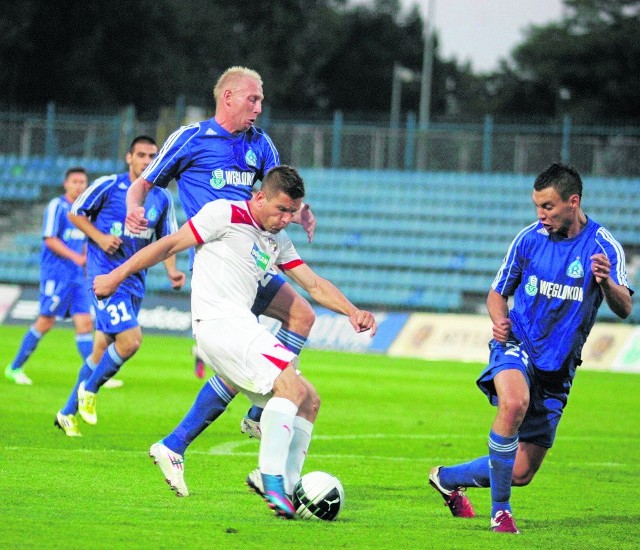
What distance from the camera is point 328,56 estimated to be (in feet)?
226

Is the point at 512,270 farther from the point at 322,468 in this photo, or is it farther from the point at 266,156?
the point at 322,468

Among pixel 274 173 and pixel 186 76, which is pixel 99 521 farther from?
pixel 186 76

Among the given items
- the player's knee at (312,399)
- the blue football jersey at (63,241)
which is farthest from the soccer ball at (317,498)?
the blue football jersey at (63,241)

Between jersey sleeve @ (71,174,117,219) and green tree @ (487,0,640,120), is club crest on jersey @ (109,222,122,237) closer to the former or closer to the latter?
jersey sleeve @ (71,174,117,219)

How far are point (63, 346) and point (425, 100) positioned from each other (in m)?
23.1

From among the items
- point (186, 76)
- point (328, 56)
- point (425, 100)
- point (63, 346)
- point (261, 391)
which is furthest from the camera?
point (328, 56)

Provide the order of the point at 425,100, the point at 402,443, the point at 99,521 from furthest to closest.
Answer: the point at 425,100 → the point at 402,443 → the point at 99,521

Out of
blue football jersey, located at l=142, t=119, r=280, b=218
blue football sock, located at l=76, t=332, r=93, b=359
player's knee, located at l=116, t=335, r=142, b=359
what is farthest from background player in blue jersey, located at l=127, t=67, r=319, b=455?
blue football sock, located at l=76, t=332, r=93, b=359

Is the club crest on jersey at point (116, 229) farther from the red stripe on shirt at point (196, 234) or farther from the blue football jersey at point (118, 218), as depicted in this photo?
the red stripe on shirt at point (196, 234)

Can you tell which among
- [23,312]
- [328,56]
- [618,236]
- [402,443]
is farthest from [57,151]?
[328,56]

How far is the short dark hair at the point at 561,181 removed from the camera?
716cm

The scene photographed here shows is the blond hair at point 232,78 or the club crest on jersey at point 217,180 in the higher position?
the blond hair at point 232,78

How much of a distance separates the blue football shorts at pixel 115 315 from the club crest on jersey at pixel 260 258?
149 inches

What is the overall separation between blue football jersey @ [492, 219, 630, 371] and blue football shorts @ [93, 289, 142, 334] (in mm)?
4372
